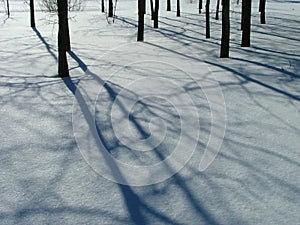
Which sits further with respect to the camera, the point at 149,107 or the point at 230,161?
the point at 149,107

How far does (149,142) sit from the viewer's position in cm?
501

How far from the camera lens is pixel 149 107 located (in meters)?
6.43

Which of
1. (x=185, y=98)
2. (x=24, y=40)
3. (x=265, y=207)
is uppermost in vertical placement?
(x=24, y=40)

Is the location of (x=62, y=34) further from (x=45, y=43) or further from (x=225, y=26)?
(x=45, y=43)

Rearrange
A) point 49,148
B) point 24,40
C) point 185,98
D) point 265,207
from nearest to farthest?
point 265,207
point 49,148
point 185,98
point 24,40

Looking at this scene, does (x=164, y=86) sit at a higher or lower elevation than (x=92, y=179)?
higher

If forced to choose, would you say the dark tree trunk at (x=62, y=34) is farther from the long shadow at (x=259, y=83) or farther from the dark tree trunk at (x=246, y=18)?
the dark tree trunk at (x=246, y=18)

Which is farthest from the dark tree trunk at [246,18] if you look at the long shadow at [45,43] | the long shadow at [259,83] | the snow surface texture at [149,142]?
the long shadow at [45,43]

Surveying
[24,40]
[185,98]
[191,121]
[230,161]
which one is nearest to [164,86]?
[185,98]

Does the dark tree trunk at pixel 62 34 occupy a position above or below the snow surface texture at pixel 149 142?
above

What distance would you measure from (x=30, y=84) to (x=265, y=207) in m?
6.43

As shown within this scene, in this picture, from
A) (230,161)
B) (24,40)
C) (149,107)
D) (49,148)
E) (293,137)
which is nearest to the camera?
(230,161)

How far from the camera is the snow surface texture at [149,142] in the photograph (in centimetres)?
346

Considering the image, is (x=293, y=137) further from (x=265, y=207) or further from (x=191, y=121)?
(x=265, y=207)
